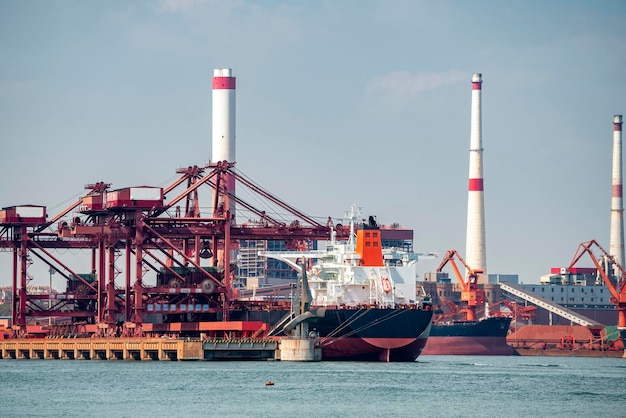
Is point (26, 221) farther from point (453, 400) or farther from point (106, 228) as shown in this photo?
point (453, 400)

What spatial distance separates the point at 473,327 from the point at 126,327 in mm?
40985

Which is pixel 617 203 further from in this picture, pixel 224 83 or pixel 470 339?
pixel 224 83

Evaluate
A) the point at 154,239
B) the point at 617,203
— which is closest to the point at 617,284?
the point at 617,203

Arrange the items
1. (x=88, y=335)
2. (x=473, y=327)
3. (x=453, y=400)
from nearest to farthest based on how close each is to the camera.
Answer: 1. (x=453, y=400)
2. (x=88, y=335)
3. (x=473, y=327)

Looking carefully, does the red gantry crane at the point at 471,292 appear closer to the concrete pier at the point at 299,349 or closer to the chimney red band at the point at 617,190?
the chimney red band at the point at 617,190

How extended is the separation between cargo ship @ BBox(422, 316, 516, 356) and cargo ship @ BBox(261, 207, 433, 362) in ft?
111

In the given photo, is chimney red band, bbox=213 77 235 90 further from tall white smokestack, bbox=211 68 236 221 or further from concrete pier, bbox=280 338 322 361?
concrete pier, bbox=280 338 322 361

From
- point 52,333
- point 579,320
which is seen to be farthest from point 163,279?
point 579,320

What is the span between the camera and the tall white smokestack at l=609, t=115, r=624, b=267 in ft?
474

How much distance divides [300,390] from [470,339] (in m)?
60.8

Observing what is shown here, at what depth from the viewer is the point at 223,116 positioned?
132 meters

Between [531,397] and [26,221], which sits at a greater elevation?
[26,221]

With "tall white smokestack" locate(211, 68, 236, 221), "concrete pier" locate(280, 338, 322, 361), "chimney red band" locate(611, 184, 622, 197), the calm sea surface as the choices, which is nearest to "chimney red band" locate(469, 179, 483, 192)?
"chimney red band" locate(611, 184, 622, 197)

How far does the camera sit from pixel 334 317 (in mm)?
85562
